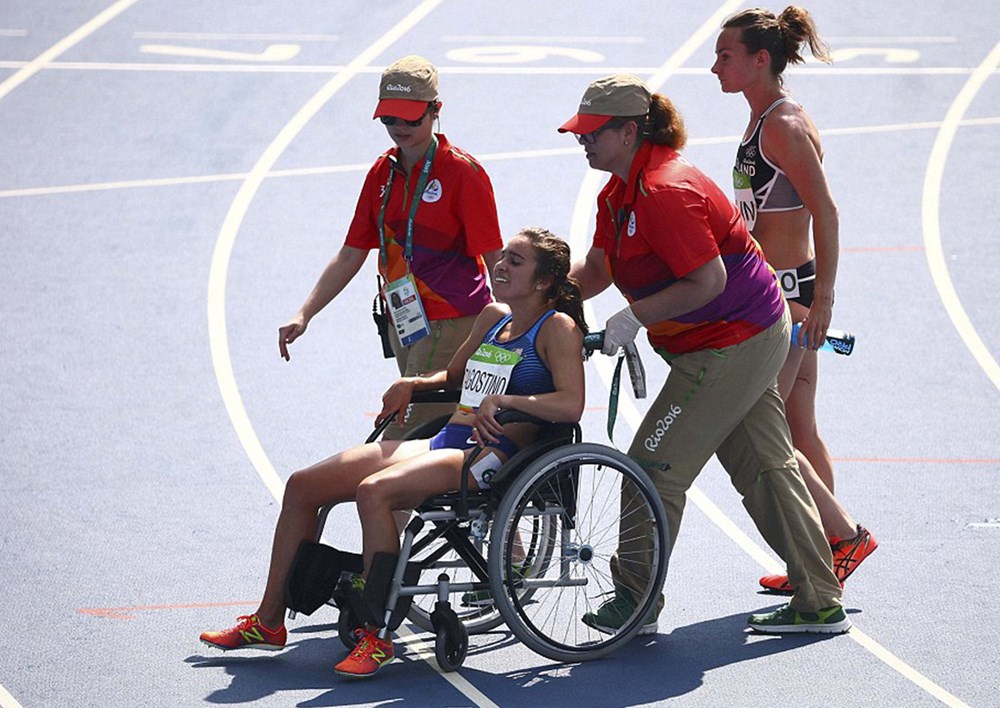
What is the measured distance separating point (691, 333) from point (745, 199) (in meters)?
0.71

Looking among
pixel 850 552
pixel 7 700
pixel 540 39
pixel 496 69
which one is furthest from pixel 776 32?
pixel 540 39

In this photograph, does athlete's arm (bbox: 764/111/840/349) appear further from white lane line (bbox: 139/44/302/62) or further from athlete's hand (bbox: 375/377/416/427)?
white lane line (bbox: 139/44/302/62)

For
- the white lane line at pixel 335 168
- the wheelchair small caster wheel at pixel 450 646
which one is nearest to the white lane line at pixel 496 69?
the white lane line at pixel 335 168

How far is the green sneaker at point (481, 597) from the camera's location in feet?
18.1

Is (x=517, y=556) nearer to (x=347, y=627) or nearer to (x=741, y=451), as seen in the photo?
(x=347, y=627)

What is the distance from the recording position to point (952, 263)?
992cm

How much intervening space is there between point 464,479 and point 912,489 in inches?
107

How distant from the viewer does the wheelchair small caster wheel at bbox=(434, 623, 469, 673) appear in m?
5.20

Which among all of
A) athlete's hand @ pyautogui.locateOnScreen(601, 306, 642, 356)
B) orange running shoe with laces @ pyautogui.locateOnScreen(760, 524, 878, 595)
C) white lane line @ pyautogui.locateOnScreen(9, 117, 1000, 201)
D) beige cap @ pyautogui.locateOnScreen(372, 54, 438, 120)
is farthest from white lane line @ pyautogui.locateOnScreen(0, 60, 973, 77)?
athlete's hand @ pyautogui.locateOnScreen(601, 306, 642, 356)

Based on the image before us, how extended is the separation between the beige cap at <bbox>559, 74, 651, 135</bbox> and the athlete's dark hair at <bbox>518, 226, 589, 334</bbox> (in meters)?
0.39

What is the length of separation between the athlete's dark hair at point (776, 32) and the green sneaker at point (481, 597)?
2010mm

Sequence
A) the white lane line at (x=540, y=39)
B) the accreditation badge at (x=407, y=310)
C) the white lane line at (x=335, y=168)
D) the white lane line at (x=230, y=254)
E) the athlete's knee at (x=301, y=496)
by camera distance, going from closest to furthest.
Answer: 1. the athlete's knee at (x=301, y=496)
2. the accreditation badge at (x=407, y=310)
3. the white lane line at (x=230, y=254)
4. the white lane line at (x=335, y=168)
5. the white lane line at (x=540, y=39)

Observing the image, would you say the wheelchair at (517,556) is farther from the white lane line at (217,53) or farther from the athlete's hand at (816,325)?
the white lane line at (217,53)

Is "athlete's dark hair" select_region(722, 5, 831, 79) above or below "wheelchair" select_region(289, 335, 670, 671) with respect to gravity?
above
